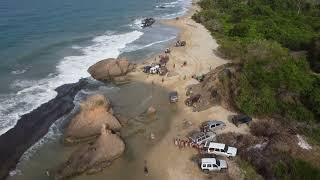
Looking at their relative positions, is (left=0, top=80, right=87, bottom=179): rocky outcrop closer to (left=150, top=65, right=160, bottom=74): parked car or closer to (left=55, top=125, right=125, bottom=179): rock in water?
(left=55, top=125, right=125, bottom=179): rock in water

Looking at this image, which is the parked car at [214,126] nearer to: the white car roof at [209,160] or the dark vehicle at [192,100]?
the white car roof at [209,160]

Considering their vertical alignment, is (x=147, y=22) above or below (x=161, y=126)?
above

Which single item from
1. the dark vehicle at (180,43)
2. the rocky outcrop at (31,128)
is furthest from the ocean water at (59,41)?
the dark vehicle at (180,43)

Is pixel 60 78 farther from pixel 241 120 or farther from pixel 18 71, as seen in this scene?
pixel 241 120

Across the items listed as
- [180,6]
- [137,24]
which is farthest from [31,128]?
[180,6]

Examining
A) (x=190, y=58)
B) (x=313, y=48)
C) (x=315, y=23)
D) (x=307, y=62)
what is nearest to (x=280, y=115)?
(x=307, y=62)

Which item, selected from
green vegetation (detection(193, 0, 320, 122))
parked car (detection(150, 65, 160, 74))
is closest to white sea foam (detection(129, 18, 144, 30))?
green vegetation (detection(193, 0, 320, 122))

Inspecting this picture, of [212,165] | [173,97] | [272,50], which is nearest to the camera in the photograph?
[212,165]
